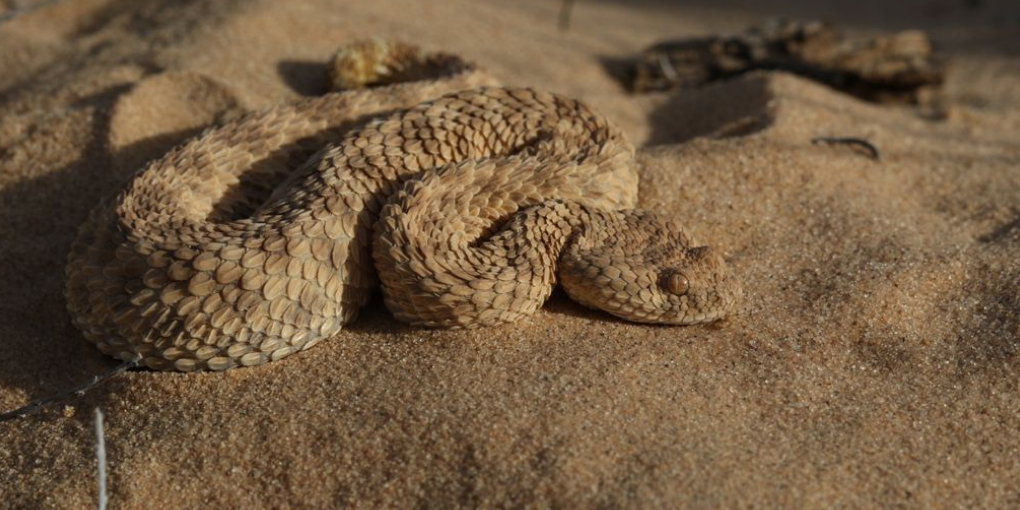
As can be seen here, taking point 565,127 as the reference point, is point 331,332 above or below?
below

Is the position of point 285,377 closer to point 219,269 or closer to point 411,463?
point 219,269

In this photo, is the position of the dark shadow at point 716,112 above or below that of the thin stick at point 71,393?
above

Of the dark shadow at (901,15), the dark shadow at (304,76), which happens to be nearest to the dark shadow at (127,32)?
the dark shadow at (304,76)

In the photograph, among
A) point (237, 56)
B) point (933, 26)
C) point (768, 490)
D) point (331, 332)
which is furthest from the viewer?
point (933, 26)

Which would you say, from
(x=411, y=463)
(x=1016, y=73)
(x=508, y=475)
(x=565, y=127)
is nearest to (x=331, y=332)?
(x=411, y=463)

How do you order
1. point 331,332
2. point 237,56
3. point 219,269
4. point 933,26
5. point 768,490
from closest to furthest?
1. point 768,490
2. point 219,269
3. point 331,332
4. point 237,56
5. point 933,26

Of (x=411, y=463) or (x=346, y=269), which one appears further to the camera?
(x=346, y=269)

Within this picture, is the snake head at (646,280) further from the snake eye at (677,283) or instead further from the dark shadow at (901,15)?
the dark shadow at (901,15)
